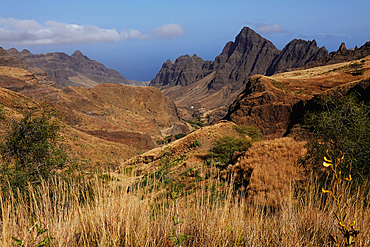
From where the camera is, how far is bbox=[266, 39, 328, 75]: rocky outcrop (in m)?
166

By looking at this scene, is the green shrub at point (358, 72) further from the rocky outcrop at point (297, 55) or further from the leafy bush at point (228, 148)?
the rocky outcrop at point (297, 55)

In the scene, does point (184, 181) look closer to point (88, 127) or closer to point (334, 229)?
point (334, 229)

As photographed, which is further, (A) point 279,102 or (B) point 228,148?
(A) point 279,102

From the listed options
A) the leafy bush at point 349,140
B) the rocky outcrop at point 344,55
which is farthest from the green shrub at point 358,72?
the rocky outcrop at point 344,55

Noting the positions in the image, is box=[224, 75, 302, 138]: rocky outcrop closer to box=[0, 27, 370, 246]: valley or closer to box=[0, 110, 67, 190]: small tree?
box=[0, 27, 370, 246]: valley

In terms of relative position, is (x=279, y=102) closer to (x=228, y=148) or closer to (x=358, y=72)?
(x=358, y=72)

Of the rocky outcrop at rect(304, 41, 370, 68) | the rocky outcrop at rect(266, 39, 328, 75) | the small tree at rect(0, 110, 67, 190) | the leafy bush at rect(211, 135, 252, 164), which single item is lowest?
the leafy bush at rect(211, 135, 252, 164)

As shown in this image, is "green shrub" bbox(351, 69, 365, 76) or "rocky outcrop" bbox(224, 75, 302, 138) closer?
"rocky outcrop" bbox(224, 75, 302, 138)

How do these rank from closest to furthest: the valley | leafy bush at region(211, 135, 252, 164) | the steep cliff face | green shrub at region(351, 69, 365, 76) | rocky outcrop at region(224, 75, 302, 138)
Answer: the valley, leafy bush at region(211, 135, 252, 164), the steep cliff face, rocky outcrop at region(224, 75, 302, 138), green shrub at region(351, 69, 365, 76)

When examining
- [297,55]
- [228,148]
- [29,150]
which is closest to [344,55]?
[297,55]

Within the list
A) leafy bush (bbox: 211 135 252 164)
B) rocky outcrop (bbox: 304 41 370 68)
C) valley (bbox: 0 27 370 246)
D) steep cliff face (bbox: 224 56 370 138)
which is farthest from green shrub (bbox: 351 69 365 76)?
rocky outcrop (bbox: 304 41 370 68)

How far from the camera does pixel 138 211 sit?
12.7 ft

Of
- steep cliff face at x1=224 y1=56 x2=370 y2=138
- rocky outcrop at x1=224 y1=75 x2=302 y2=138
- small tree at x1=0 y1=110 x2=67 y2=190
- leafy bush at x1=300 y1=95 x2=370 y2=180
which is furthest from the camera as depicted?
rocky outcrop at x1=224 y1=75 x2=302 y2=138

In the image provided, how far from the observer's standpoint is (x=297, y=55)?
178125 mm
